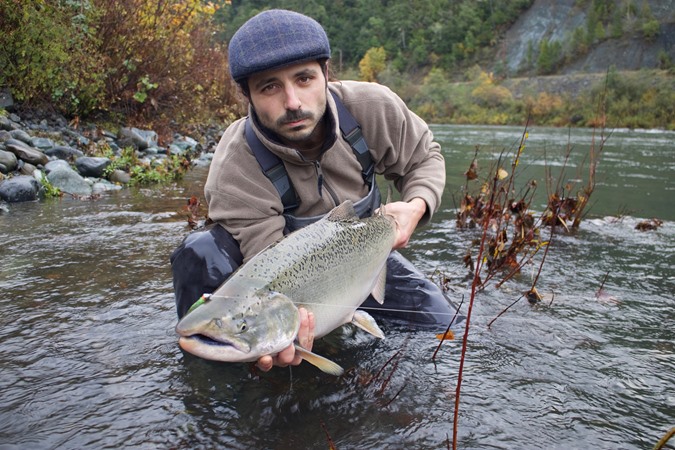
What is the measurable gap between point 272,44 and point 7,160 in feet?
21.1

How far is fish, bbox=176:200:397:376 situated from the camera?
6.61 feet

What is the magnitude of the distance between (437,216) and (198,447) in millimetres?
5654

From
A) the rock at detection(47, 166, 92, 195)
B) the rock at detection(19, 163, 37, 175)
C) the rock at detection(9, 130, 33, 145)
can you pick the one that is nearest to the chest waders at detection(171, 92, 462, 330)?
the rock at detection(47, 166, 92, 195)

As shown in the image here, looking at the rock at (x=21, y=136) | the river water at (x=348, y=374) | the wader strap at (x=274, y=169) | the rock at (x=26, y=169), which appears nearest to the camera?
the river water at (x=348, y=374)

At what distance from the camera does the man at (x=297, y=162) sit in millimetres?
2887

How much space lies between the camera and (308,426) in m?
2.43

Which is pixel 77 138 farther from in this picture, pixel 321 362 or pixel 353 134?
pixel 321 362

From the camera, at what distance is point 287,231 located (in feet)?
10.6

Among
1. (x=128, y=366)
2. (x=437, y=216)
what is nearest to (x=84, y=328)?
(x=128, y=366)

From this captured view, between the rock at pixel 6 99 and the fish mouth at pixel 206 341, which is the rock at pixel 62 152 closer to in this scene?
the rock at pixel 6 99

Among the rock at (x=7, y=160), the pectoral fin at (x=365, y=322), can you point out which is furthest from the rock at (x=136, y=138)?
the pectoral fin at (x=365, y=322)

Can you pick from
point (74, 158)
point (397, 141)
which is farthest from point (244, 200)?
point (74, 158)

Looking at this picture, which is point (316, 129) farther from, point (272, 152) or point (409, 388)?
point (409, 388)

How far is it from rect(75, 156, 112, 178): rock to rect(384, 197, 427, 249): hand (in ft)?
23.1
